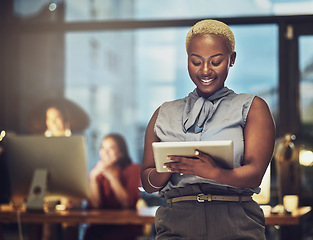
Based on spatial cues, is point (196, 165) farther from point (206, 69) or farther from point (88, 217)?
point (88, 217)

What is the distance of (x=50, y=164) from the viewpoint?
2947 millimetres

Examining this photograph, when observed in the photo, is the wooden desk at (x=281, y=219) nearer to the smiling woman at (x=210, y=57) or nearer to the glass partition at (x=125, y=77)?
the smiling woman at (x=210, y=57)

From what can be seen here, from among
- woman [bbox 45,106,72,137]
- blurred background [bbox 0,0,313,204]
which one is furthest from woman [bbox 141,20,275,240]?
blurred background [bbox 0,0,313,204]

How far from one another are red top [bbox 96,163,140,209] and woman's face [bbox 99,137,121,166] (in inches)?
5.4

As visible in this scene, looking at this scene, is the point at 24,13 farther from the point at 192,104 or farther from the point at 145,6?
the point at 192,104

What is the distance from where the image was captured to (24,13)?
5.48 meters

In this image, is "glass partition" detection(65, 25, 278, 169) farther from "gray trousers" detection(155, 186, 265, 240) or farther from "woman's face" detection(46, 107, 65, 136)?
"gray trousers" detection(155, 186, 265, 240)

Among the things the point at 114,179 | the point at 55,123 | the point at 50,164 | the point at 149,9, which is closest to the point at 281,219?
the point at 50,164

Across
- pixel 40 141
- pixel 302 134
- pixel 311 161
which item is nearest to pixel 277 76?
pixel 302 134

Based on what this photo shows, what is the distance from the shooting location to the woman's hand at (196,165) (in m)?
1.25

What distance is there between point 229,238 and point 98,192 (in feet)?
10.5

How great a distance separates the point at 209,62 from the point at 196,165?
0.30 m

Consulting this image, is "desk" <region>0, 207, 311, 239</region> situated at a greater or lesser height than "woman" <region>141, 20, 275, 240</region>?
lesser

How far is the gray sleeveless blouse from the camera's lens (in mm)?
1294
